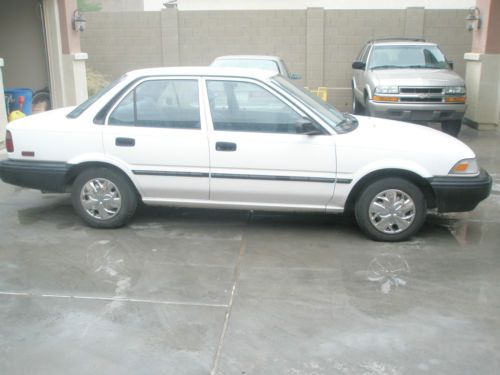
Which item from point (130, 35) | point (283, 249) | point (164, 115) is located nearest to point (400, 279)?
point (283, 249)

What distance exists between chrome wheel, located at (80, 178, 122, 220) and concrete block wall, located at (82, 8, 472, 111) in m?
11.1

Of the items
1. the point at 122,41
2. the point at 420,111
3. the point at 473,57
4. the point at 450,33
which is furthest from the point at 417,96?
the point at 122,41

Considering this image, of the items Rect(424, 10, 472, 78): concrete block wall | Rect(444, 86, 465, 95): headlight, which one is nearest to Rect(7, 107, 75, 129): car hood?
Rect(444, 86, 465, 95): headlight

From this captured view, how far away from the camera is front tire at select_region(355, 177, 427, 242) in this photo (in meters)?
5.45

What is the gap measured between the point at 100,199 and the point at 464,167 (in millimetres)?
3635

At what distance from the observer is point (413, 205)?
216 inches

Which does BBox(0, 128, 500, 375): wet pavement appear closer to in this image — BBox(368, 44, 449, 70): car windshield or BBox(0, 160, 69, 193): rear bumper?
BBox(0, 160, 69, 193): rear bumper

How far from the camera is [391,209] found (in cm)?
551

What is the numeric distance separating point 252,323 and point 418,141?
8.62ft

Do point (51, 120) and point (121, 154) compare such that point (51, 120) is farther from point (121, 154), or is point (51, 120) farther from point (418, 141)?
point (418, 141)

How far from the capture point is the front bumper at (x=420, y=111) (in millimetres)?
10680

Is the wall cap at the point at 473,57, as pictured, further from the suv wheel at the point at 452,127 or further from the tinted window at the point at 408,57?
the suv wheel at the point at 452,127

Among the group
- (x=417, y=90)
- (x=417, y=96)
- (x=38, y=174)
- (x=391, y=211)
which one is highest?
(x=417, y=90)

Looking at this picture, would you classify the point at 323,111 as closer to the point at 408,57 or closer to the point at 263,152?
the point at 263,152
